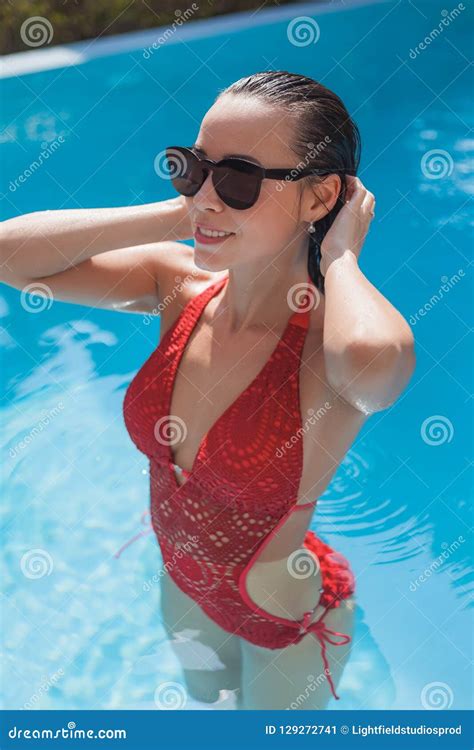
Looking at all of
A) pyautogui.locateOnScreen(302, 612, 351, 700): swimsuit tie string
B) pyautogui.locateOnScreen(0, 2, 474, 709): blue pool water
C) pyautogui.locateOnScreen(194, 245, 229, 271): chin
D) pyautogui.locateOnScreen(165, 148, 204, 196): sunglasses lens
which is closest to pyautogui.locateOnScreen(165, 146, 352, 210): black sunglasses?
pyautogui.locateOnScreen(165, 148, 204, 196): sunglasses lens

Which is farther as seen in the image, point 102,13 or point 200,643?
point 102,13

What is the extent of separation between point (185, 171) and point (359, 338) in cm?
52

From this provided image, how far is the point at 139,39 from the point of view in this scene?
6617 millimetres

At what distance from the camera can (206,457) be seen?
2131 mm

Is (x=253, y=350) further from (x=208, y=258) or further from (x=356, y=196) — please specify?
(x=356, y=196)

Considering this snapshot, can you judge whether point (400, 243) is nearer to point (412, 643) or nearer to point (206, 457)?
point (412, 643)

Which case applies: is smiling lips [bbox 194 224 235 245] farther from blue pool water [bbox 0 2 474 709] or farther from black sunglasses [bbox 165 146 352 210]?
blue pool water [bbox 0 2 474 709]

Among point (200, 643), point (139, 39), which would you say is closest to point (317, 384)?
point (200, 643)

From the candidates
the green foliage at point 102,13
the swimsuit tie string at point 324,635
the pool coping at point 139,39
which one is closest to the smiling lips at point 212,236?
the swimsuit tie string at point 324,635

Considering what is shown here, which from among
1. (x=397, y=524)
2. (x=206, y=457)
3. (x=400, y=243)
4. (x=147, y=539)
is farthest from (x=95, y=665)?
(x=400, y=243)

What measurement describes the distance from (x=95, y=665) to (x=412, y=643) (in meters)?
1.15

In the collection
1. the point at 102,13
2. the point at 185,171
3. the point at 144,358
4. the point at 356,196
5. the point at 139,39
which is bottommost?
the point at 144,358

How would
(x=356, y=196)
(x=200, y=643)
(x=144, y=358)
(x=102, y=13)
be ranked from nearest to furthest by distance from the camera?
1. (x=356, y=196)
2. (x=200, y=643)
3. (x=144, y=358)
4. (x=102, y=13)

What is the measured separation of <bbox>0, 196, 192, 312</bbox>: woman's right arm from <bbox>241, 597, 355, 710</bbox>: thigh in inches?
37.1
